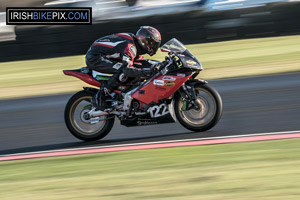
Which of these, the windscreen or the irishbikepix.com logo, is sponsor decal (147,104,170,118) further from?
the irishbikepix.com logo

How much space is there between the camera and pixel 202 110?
305 inches

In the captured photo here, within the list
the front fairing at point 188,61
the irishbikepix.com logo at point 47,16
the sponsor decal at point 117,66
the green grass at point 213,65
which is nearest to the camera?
the front fairing at point 188,61

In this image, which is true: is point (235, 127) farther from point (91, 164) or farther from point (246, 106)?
point (91, 164)

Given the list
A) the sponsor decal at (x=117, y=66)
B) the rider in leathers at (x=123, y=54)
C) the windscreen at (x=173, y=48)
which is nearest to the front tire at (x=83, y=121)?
the rider in leathers at (x=123, y=54)

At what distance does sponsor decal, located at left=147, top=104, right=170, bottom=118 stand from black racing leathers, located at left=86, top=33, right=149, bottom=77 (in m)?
0.50

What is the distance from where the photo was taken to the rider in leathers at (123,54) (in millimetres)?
7742

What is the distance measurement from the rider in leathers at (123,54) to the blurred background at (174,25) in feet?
27.7

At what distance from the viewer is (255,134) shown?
754 centimetres

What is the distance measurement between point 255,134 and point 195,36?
9.21 m

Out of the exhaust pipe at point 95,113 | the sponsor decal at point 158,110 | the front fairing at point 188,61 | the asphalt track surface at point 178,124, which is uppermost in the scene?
the front fairing at point 188,61

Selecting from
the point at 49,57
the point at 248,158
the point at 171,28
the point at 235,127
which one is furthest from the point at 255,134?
the point at 49,57

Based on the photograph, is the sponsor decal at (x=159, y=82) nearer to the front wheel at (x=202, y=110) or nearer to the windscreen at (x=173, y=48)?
the front wheel at (x=202, y=110)

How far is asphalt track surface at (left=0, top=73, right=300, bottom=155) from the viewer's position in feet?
26.3

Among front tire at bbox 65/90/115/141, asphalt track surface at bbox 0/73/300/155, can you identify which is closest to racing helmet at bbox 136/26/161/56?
front tire at bbox 65/90/115/141
